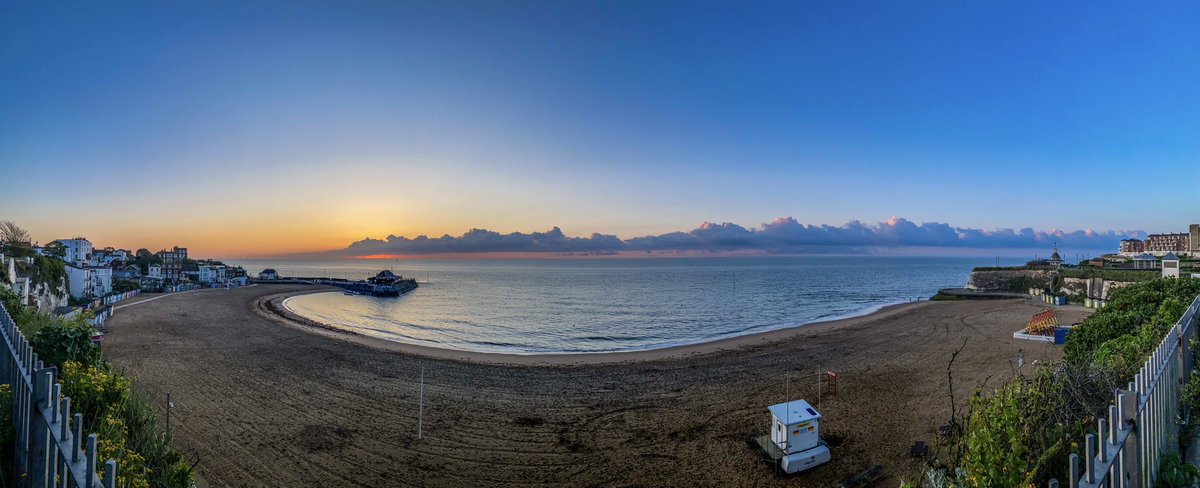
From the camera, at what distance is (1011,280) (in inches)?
2475

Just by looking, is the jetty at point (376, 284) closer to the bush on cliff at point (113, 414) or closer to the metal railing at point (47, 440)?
the bush on cliff at point (113, 414)

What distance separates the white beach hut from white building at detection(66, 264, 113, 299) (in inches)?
2274

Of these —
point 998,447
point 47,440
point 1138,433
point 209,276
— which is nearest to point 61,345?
point 47,440

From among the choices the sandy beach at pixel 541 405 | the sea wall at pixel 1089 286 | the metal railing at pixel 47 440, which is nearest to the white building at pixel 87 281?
the sandy beach at pixel 541 405

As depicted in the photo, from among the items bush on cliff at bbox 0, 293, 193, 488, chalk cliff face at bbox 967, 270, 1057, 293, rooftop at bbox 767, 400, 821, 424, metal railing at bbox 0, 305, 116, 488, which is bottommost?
chalk cliff face at bbox 967, 270, 1057, 293

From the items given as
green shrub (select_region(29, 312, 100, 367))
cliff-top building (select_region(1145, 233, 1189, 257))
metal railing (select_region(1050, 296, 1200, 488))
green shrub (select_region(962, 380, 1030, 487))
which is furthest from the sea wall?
green shrub (select_region(29, 312, 100, 367))

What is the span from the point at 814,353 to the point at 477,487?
17.9 meters

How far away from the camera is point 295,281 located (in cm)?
9106

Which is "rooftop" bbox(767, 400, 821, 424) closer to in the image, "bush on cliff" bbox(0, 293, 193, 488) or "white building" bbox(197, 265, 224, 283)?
"bush on cliff" bbox(0, 293, 193, 488)

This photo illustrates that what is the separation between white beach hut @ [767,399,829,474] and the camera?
9.98 m

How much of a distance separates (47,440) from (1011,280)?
82.8 meters

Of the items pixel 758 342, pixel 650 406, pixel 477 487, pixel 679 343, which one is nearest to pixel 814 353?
pixel 758 342

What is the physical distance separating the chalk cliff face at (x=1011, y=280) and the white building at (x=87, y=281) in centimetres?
Result: 9583

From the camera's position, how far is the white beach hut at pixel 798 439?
9977mm
